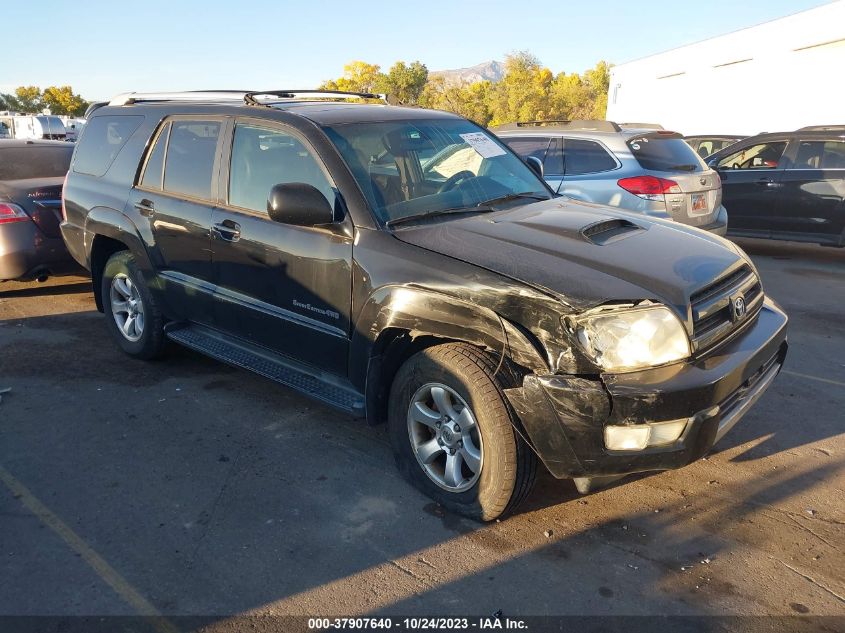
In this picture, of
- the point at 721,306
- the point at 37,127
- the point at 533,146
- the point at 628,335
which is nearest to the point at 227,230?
the point at 628,335

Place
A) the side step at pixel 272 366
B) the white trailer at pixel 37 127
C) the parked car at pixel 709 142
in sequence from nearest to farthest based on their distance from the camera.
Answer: the side step at pixel 272 366 → the parked car at pixel 709 142 → the white trailer at pixel 37 127

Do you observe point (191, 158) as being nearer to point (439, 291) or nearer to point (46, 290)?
point (439, 291)

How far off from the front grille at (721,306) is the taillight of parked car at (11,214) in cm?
622

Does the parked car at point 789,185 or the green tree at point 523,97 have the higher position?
the green tree at point 523,97

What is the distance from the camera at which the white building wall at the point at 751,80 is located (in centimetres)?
2189

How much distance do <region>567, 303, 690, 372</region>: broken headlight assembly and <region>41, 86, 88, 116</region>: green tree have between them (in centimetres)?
7762

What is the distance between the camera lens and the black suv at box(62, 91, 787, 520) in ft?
9.25

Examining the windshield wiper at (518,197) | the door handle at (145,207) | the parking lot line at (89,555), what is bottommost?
the parking lot line at (89,555)

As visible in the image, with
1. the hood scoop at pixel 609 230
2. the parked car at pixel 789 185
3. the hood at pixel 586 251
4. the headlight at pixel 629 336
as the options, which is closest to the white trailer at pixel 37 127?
the parked car at pixel 789 185

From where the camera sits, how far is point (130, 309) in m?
5.23

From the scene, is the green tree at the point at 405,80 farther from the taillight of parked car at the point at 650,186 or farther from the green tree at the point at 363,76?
the taillight of parked car at the point at 650,186

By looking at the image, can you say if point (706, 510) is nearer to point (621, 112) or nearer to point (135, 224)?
point (135, 224)

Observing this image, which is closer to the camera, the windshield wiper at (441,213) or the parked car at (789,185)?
the windshield wiper at (441,213)

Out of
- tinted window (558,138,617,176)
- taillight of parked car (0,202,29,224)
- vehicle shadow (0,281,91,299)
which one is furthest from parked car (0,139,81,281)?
tinted window (558,138,617,176)
